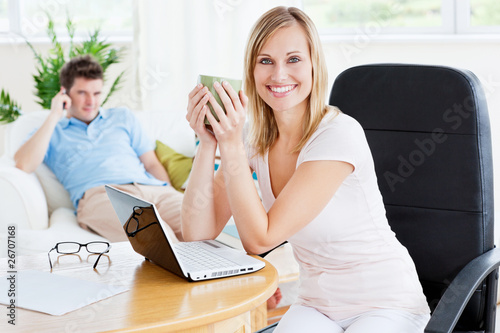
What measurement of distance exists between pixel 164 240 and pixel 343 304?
0.43 meters

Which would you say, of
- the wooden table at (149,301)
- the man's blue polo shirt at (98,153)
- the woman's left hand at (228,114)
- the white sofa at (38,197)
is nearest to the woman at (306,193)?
the woman's left hand at (228,114)

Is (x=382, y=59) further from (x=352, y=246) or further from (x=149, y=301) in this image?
(x=149, y=301)

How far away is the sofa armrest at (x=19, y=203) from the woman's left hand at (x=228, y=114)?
158 centimetres

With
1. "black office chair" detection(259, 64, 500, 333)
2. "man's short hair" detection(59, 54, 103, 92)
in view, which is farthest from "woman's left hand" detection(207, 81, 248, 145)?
"man's short hair" detection(59, 54, 103, 92)

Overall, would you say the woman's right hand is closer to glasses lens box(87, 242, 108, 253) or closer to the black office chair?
glasses lens box(87, 242, 108, 253)

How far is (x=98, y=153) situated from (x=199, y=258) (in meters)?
1.78

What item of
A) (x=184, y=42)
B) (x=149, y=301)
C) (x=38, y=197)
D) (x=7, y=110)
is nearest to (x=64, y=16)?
(x=7, y=110)

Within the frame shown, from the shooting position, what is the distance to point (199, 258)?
4.11 ft

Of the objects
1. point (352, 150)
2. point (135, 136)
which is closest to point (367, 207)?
point (352, 150)

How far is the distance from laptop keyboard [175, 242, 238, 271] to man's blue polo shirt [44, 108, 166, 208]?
1.58 metres

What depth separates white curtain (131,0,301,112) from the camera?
12.3 feet

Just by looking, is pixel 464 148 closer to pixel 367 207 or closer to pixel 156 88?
pixel 367 207

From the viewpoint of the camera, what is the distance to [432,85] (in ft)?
5.02

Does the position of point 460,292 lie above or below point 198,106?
below
